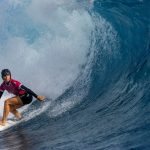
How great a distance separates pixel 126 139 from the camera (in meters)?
4.86

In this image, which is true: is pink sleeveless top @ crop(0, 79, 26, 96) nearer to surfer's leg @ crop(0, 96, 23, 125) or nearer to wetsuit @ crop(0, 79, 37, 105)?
wetsuit @ crop(0, 79, 37, 105)

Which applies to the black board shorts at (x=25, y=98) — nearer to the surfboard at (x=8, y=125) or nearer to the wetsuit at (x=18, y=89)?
the wetsuit at (x=18, y=89)

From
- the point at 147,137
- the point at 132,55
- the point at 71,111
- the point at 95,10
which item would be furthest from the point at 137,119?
the point at 95,10

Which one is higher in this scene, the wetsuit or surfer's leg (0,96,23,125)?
the wetsuit

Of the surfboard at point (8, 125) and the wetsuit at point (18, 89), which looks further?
the wetsuit at point (18, 89)

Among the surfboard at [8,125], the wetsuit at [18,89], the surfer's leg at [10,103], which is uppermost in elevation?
the wetsuit at [18,89]

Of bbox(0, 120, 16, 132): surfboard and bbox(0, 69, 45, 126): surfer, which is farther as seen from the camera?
bbox(0, 69, 45, 126): surfer

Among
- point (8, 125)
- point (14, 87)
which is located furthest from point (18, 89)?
point (8, 125)

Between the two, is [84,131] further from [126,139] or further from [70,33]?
[70,33]

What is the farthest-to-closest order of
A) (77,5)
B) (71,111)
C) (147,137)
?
(77,5)
(71,111)
(147,137)

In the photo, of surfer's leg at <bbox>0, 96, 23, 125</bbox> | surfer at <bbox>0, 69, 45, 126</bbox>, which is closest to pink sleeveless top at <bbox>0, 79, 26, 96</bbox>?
surfer at <bbox>0, 69, 45, 126</bbox>

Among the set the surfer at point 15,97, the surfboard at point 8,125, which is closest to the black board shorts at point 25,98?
the surfer at point 15,97

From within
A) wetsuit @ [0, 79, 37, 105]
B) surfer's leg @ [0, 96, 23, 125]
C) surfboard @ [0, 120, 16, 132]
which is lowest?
surfboard @ [0, 120, 16, 132]

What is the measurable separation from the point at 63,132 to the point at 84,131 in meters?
0.55
